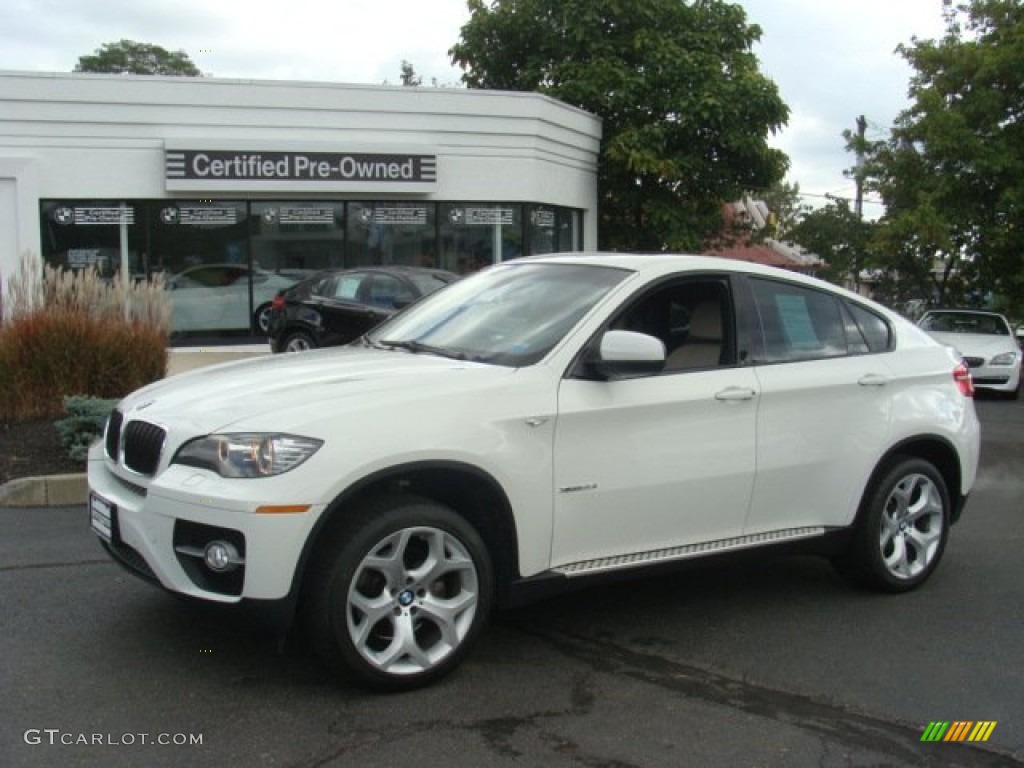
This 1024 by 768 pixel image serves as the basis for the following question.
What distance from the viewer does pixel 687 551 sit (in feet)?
15.0

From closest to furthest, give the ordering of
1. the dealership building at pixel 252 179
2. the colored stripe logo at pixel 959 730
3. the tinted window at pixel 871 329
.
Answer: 1. the colored stripe logo at pixel 959 730
2. the tinted window at pixel 871 329
3. the dealership building at pixel 252 179

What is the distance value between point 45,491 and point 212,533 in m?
3.99

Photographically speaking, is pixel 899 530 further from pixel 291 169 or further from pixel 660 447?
pixel 291 169

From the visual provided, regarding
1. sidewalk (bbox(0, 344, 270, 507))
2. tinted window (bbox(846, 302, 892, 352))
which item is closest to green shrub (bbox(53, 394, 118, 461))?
sidewalk (bbox(0, 344, 270, 507))

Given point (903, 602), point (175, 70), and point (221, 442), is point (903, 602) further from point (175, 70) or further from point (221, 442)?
point (175, 70)

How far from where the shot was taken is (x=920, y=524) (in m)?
5.52

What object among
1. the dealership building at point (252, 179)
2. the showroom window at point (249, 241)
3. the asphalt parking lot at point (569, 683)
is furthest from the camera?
the showroom window at point (249, 241)

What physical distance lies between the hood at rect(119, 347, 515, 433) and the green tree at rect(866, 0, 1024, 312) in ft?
55.5

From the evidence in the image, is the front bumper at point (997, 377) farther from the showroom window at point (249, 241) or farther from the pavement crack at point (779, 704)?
the pavement crack at point (779, 704)

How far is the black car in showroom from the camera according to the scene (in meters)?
12.7

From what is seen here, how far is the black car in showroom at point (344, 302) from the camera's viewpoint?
500 inches

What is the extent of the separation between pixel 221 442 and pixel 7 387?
233 inches

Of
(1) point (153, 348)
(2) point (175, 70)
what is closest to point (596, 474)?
(1) point (153, 348)

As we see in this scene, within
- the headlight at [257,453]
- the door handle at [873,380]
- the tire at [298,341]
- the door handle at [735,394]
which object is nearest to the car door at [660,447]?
the door handle at [735,394]
